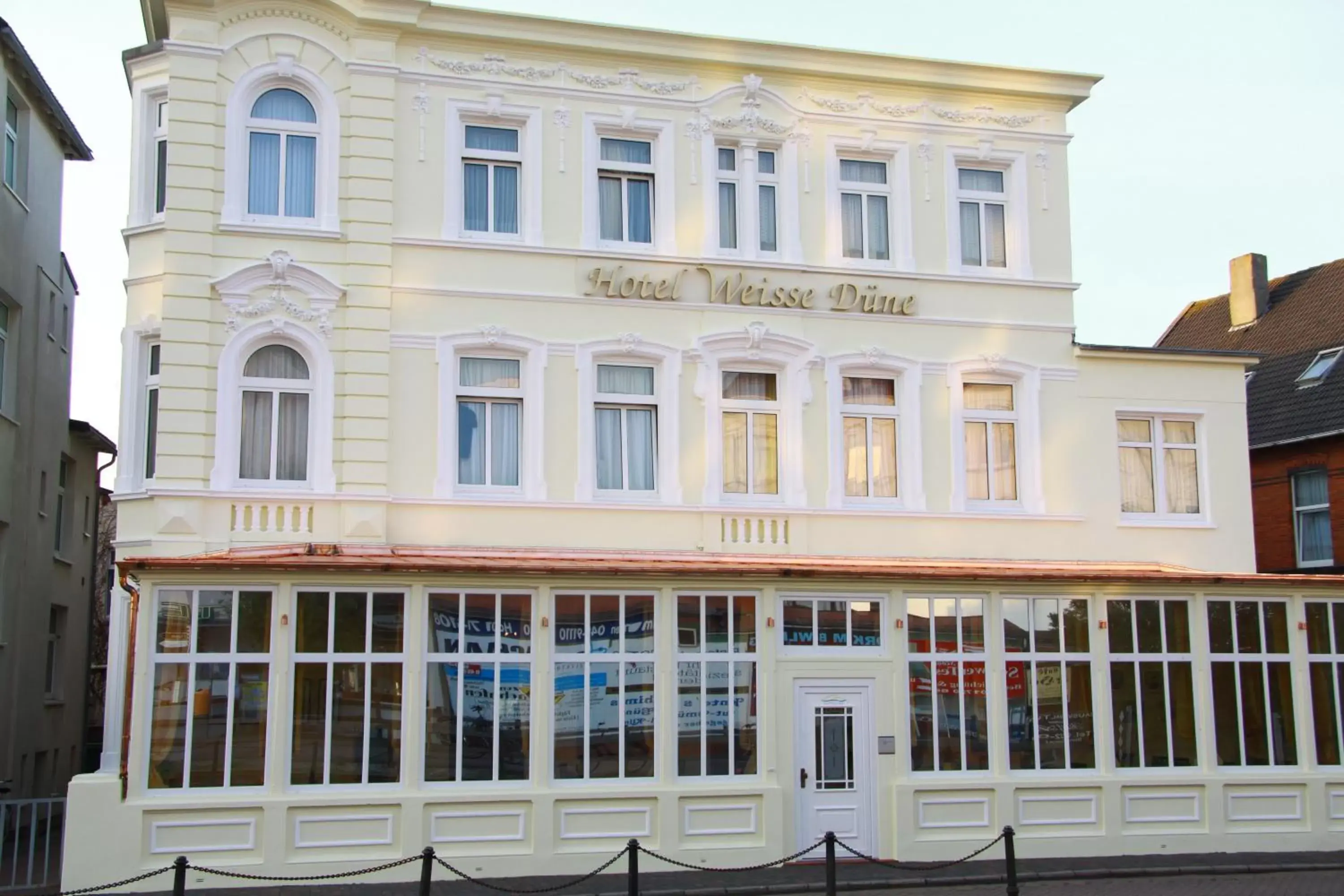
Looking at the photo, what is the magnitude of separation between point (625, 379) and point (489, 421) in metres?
2.14

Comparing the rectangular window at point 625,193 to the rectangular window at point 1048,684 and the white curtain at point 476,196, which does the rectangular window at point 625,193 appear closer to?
the white curtain at point 476,196

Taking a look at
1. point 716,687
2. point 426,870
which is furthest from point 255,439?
point 426,870

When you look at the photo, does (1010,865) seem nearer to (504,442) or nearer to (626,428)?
(626,428)

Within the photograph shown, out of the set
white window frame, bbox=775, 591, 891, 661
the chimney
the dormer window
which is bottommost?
white window frame, bbox=775, 591, 891, 661

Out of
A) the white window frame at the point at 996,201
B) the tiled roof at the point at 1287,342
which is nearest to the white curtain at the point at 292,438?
the white window frame at the point at 996,201

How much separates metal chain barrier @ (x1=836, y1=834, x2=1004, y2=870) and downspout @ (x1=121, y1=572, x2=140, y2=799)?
26.9 feet

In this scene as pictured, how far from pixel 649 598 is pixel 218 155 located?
878 centimetres

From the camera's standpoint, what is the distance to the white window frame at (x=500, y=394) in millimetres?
20578

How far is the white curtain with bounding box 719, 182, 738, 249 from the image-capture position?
22.4m

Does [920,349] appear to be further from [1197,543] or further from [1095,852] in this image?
[1095,852]

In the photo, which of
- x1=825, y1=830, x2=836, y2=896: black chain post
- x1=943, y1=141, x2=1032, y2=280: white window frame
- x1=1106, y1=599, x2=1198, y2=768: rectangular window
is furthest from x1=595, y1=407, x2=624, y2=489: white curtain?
x1=825, y1=830, x2=836, y2=896: black chain post

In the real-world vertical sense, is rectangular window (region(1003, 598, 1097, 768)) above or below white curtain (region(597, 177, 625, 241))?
below

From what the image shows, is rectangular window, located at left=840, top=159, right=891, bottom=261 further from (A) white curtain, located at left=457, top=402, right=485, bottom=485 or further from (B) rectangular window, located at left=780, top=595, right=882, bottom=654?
(A) white curtain, located at left=457, top=402, right=485, bottom=485

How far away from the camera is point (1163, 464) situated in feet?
77.1
